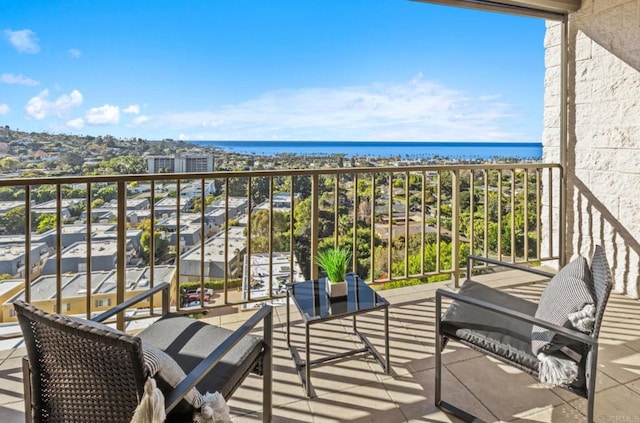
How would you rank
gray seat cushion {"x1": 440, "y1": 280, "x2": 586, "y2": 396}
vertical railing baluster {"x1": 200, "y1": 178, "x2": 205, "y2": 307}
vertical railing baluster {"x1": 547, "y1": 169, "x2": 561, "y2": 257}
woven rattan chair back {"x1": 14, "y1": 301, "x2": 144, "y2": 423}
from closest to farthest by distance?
woven rattan chair back {"x1": 14, "y1": 301, "x2": 144, "y2": 423}, gray seat cushion {"x1": 440, "y1": 280, "x2": 586, "y2": 396}, vertical railing baluster {"x1": 200, "y1": 178, "x2": 205, "y2": 307}, vertical railing baluster {"x1": 547, "y1": 169, "x2": 561, "y2": 257}

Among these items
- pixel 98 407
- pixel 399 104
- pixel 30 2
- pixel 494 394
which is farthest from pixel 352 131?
pixel 98 407

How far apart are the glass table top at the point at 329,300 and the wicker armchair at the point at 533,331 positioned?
0.38 meters

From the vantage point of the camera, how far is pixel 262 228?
2.86 metres

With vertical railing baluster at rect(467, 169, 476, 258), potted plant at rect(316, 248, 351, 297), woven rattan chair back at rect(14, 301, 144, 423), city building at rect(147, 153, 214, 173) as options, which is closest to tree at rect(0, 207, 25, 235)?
city building at rect(147, 153, 214, 173)

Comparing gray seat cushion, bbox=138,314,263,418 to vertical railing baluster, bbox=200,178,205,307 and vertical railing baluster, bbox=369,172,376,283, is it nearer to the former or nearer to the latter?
vertical railing baluster, bbox=200,178,205,307

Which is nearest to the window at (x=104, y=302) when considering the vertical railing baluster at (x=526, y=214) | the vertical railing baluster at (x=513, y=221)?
the vertical railing baluster at (x=513, y=221)

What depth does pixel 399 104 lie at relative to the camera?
22.7 feet

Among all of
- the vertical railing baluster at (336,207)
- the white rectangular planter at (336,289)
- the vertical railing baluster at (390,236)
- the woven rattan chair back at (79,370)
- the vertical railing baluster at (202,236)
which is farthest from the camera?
the vertical railing baluster at (390,236)

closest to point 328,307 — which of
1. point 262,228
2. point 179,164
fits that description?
point 262,228

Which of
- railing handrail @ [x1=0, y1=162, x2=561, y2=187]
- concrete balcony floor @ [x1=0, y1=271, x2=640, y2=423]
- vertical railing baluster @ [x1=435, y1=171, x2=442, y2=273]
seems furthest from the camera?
vertical railing baluster @ [x1=435, y1=171, x2=442, y2=273]

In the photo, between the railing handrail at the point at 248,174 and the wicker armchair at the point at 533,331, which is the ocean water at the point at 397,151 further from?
the wicker armchair at the point at 533,331

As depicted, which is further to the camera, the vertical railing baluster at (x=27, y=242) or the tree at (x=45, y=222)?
the tree at (x=45, y=222)

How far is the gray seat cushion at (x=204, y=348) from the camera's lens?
131cm

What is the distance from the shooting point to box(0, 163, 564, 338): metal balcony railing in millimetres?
2336
